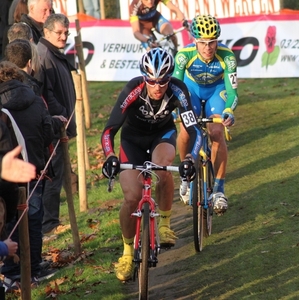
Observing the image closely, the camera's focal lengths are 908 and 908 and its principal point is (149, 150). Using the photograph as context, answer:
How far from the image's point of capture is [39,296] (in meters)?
8.23

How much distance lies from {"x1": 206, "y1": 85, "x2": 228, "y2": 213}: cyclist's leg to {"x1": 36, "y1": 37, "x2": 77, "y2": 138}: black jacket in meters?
1.67

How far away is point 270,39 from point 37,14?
9710 mm

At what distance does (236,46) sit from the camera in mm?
20641

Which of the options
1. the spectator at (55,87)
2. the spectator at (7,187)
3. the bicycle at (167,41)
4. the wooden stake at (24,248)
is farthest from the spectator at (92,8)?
the wooden stake at (24,248)

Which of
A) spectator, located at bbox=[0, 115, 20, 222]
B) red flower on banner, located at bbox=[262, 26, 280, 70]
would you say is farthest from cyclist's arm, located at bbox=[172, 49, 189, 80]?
red flower on banner, located at bbox=[262, 26, 280, 70]

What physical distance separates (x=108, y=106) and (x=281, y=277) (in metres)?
11.5

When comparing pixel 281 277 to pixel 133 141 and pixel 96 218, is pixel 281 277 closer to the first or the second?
pixel 133 141

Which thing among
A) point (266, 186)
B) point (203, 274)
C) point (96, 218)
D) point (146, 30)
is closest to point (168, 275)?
point (203, 274)

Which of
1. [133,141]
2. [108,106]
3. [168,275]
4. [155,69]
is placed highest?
[155,69]

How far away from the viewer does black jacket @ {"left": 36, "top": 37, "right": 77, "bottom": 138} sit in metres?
10.3

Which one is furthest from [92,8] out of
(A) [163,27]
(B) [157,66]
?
(B) [157,66]

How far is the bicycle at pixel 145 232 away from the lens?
24.2 feet

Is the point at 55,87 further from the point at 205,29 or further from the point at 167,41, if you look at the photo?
the point at 167,41

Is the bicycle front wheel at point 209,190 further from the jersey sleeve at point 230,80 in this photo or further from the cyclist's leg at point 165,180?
the cyclist's leg at point 165,180
